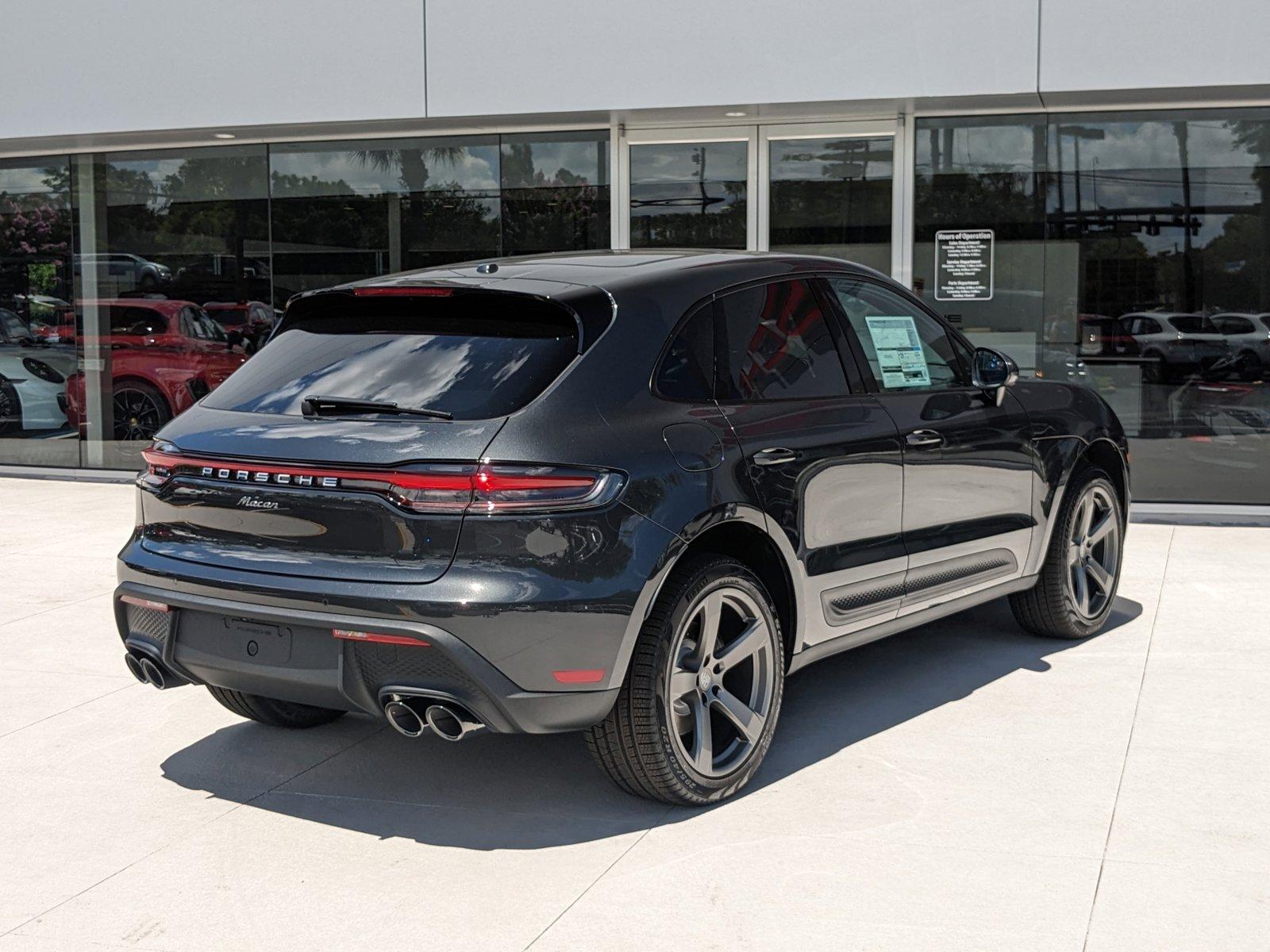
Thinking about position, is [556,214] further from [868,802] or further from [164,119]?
[868,802]

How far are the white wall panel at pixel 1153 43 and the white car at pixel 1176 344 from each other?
5.84ft

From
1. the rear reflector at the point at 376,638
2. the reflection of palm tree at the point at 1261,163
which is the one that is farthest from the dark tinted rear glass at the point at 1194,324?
the rear reflector at the point at 376,638

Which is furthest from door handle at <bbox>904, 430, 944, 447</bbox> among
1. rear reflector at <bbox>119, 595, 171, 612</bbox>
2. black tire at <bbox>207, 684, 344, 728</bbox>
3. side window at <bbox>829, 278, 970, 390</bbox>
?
rear reflector at <bbox>119, 595, 171, 612</bbox>

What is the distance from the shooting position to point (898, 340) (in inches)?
213

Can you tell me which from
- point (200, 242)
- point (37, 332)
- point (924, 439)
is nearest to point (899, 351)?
point (924, 439)

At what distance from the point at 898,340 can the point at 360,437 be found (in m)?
2.36

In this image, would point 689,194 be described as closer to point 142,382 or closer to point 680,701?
point 142,382

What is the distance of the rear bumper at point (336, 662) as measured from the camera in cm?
377

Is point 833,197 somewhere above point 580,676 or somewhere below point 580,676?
above

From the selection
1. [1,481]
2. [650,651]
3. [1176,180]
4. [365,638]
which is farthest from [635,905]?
[1,481]

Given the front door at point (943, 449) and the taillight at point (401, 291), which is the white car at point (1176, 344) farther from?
the taillight at point (401, 291)

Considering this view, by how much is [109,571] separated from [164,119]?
15.7ft

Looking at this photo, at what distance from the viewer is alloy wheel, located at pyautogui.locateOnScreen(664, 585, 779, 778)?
13.8 ft

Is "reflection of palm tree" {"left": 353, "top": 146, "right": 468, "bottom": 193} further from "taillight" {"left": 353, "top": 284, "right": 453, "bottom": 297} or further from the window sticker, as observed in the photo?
"taillight" {"left": 353, "top": 284, "right": 453, "bottom": 297}
